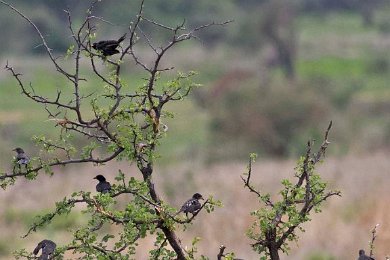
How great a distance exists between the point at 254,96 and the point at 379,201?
44.1 feet

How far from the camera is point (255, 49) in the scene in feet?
158

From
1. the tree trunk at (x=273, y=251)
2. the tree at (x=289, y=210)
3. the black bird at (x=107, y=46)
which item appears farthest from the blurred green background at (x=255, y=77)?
the tree trunk at (x=273, y=251)

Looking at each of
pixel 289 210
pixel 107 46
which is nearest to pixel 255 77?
pixel 107 46

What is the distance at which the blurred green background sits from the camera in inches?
1014

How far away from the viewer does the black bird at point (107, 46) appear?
374 centimetres

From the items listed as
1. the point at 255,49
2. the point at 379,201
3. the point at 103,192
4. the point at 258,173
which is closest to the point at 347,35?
the point at 255,49

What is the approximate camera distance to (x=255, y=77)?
105 feet

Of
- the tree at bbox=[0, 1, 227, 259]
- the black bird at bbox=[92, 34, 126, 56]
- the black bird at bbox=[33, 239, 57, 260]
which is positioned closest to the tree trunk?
the tree at bbox=[0, 1, 227, 259]

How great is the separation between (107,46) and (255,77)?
2832 cm

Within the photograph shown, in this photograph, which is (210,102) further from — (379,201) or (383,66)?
(379,201)

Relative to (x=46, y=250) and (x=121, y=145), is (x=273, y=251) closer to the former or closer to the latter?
(x=121, y=145)

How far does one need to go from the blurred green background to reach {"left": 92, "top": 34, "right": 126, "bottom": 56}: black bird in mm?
6062

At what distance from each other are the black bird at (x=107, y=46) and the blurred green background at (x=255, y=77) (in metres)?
6.06

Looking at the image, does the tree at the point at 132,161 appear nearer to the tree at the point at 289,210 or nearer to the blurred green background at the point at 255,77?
the tree at the point at 289,210
